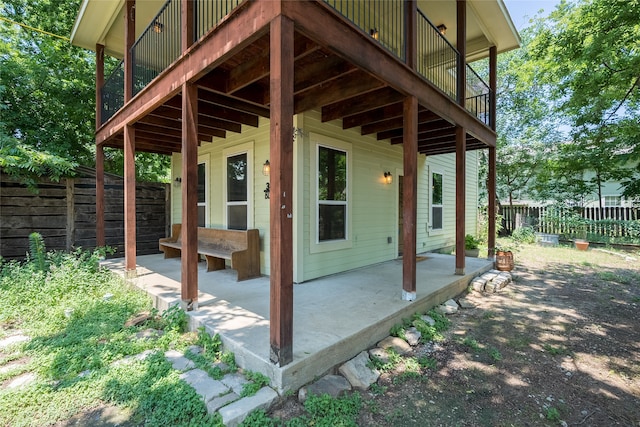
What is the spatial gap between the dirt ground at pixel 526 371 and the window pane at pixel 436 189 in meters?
3.90

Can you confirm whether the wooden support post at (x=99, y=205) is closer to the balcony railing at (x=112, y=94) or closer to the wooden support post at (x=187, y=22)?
the balcony railing at (x=112, y=94)

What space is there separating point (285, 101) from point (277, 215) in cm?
88

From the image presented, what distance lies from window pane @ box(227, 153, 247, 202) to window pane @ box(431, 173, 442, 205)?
5.34 m

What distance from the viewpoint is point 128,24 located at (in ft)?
16.3

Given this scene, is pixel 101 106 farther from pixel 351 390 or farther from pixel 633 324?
pixel 633 324

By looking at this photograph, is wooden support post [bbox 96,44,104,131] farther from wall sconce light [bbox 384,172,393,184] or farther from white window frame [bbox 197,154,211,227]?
wall sconce light [bbox 384,172,393,184]

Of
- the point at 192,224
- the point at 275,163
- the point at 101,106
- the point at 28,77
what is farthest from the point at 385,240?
the point at 28,77

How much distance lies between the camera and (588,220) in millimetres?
11047

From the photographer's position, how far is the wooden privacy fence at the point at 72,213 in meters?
5.86

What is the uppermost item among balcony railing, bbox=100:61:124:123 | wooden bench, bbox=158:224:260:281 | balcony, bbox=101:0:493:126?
balcony, bbox=101:0:493:126

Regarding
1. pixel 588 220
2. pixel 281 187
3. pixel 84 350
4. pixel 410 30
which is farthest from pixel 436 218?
pixel 84 350

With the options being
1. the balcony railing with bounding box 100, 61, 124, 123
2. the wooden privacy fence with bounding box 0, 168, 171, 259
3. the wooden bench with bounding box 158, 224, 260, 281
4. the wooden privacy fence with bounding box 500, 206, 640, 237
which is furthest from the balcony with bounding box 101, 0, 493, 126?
the wooden privacy fence with bounding box 500, 206, 640, 237

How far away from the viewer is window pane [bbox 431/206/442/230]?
336 inches

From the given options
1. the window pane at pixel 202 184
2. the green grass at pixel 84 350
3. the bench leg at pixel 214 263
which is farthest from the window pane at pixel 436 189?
the green grass at pixel 84 350
